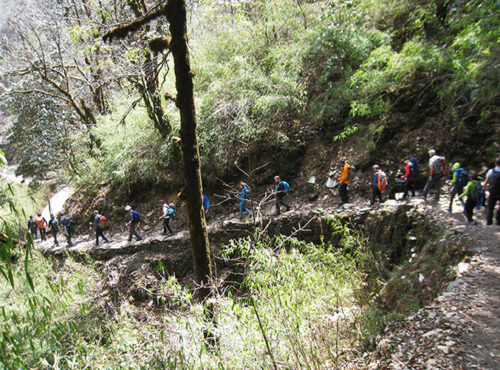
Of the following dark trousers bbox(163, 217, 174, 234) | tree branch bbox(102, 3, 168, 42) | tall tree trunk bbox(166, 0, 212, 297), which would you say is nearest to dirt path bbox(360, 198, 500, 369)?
tall tree trunk bbox(166, 0, 212, 297)

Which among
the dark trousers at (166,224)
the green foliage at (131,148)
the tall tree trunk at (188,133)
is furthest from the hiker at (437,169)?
the dark trousers at (166,224)

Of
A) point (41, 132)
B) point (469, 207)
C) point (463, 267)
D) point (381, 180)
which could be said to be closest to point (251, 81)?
point (381, 180)

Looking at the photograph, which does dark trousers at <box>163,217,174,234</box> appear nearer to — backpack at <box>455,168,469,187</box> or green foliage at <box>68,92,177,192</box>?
green foliage at <box>68,92,177,192</box>

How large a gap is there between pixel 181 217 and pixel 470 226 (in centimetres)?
1051

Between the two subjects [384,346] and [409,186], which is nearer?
[384,346]

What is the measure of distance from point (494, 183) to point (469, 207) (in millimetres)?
681

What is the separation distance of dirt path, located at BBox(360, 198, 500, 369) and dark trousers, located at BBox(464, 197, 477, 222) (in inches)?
58.3

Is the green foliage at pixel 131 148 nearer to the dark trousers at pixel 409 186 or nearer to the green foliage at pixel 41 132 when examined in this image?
the green foliage at pixel 41 132

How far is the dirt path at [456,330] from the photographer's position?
2916 millimetres

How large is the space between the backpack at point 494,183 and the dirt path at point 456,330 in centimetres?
146

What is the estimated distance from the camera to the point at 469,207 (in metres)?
5.86

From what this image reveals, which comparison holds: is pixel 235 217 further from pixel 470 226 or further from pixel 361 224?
pixel 470 226

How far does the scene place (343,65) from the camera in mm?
11016

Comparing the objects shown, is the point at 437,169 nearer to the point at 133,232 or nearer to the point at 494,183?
the point at 494,183
